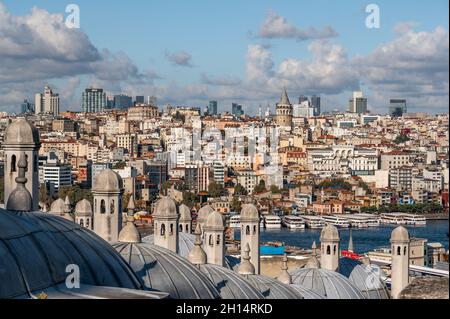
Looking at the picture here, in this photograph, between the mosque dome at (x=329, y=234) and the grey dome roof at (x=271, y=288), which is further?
the mosque dome at (x=329, y=234)

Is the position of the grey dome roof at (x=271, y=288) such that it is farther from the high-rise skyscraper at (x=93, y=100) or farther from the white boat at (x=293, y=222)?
the high-rise skyscraper at (x=93, y=100)

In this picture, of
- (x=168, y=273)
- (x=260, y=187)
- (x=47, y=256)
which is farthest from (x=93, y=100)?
(x=47, y=256)

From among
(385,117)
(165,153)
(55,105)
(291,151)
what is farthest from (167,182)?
(385,117)

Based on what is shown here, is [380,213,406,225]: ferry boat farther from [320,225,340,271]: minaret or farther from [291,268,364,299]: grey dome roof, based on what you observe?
[291,268,364,299]: grey dome roof

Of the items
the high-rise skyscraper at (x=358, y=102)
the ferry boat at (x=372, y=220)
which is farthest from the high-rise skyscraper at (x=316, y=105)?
the ferry boat at (x=372, y=220)

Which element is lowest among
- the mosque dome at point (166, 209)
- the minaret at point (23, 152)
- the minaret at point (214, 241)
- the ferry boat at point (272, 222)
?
the ferry boat at point (272, 222)

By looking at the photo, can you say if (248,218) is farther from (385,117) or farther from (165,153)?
(385,117)

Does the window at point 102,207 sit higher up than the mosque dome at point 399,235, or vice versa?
the window at point 102,207
